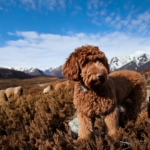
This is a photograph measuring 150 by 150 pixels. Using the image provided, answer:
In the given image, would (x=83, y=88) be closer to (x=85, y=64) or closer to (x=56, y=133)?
(x=85, y=64)

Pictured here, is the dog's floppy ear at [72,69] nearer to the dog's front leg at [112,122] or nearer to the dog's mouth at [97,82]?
the dog's mouth at [97,82]

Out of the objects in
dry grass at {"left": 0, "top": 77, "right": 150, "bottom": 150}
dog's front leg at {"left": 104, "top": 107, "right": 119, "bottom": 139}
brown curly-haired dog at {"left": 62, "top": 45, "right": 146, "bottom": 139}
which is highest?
brown curly-haired dog at {"left": 62, "top": 45, "right": 146, "bottom": 139}

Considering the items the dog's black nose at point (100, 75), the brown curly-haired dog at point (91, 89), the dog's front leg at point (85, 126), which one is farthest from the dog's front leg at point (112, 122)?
the dog's black nose at point (100, 75)

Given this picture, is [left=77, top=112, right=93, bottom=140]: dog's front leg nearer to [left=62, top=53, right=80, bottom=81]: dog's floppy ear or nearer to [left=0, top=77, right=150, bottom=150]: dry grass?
[left=0, top=77, right=150, bottom=150]: dry grass

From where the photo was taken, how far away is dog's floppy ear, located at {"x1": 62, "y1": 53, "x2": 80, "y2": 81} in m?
3.71

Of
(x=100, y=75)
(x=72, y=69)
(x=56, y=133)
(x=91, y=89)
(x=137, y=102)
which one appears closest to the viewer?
(x=100, y=75)

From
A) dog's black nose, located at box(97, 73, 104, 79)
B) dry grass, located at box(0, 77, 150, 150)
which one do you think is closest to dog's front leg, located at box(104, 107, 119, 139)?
dry grass, located at box(0, 77, 150, 150)

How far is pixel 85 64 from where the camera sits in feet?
12.2

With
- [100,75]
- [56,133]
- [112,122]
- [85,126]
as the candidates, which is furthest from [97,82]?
[56,133]

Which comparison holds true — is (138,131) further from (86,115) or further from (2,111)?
(2,111)

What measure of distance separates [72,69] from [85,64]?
24 centimetres

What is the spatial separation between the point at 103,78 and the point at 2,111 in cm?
443

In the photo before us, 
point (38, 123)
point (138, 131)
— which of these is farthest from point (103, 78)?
point (38, 123)

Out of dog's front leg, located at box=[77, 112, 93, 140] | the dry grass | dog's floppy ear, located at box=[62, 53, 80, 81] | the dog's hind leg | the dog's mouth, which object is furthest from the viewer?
the dog's hind leg
